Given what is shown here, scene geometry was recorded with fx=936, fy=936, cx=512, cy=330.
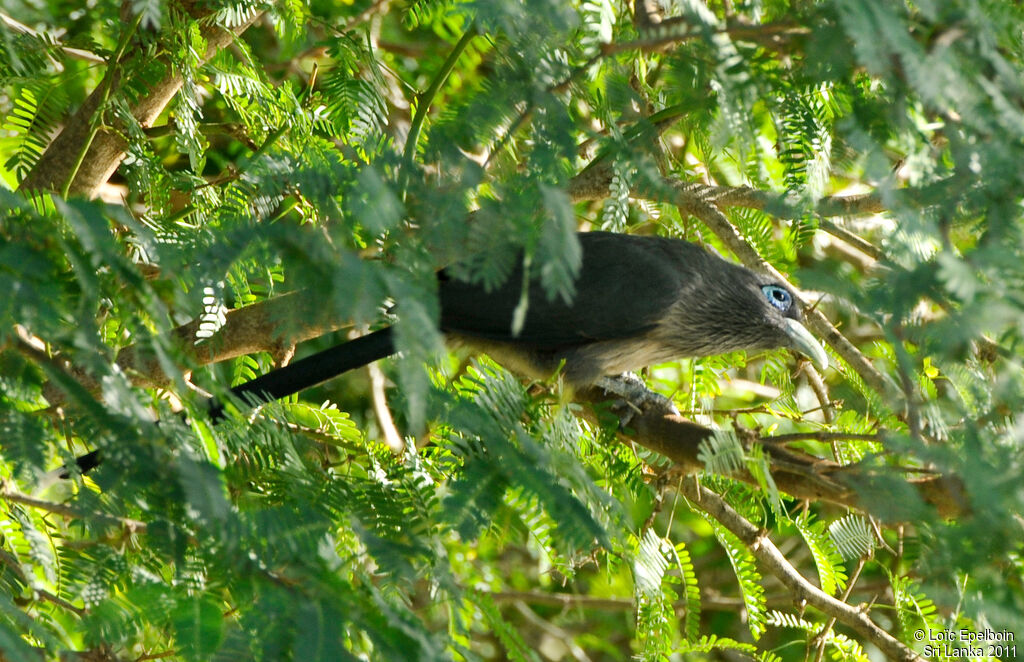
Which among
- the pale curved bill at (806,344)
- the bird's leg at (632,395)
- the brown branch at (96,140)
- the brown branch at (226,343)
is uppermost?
the brown branch at (96,140)

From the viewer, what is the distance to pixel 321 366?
3.57 meters

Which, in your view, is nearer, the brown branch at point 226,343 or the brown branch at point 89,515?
the brown branch at point 89,515

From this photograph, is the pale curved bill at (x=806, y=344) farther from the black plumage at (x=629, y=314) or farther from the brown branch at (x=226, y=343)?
the brown branch at (x=226, y=343)

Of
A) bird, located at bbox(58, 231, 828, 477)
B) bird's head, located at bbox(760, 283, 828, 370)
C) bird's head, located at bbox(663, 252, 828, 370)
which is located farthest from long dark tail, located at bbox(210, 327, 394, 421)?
bird's head, located at bbox(760, 283, 828, 370)

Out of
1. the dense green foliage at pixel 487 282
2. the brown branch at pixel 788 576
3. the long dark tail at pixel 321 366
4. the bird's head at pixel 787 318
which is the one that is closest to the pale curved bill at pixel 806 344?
the bird's head at pixel 787 318

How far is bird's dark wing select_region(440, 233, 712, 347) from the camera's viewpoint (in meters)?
3.96

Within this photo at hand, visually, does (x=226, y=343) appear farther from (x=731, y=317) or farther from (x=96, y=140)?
(x=731, y=317)

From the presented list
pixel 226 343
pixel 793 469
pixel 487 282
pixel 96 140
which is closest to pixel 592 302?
pixel 226 343

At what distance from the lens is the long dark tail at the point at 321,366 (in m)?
3.42

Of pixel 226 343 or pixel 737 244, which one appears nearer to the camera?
pixel 226 343

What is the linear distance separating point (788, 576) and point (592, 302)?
1.39m

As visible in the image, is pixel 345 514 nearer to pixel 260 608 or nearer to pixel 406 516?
pixel 406 516

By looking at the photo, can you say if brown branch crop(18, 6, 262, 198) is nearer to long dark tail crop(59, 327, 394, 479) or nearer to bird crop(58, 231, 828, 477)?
long dark tail crop(59, 327, 394, 479)

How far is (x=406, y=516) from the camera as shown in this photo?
2250mm
